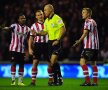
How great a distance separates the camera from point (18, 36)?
543 inches

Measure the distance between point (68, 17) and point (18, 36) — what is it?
793cm

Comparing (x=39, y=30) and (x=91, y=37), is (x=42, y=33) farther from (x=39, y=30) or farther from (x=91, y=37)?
(x=91, y=37)

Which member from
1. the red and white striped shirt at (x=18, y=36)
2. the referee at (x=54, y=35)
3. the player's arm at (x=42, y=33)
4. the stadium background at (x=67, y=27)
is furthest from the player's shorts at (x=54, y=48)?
the stadium background at (x=67, y=27)

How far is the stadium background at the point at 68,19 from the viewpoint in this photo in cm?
2005

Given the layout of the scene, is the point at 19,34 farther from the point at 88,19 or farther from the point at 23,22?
the point at 88,19

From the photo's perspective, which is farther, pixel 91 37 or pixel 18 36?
pixel 18 36

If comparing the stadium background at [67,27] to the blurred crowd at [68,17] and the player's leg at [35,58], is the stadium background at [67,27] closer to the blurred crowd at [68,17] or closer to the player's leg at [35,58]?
the blurred crowd at [68,17]

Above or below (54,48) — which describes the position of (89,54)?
below

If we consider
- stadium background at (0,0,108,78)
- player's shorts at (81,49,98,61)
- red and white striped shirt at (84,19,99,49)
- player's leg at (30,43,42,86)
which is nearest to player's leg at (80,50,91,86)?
player's shorts at (81,49,98,61)

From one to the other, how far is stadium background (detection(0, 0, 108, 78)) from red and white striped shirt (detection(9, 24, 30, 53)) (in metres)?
5.86

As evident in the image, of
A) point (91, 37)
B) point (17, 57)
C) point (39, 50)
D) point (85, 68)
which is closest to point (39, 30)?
point (39, 50)

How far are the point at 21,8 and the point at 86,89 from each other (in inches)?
477

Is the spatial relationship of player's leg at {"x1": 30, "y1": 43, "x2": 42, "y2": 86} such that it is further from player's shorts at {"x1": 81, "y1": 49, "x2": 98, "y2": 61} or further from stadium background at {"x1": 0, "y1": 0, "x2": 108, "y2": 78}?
stadium background at {"x1": 0, "y1": 0, "x2": 108, "y2": 78}

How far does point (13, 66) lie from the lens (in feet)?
45.0
